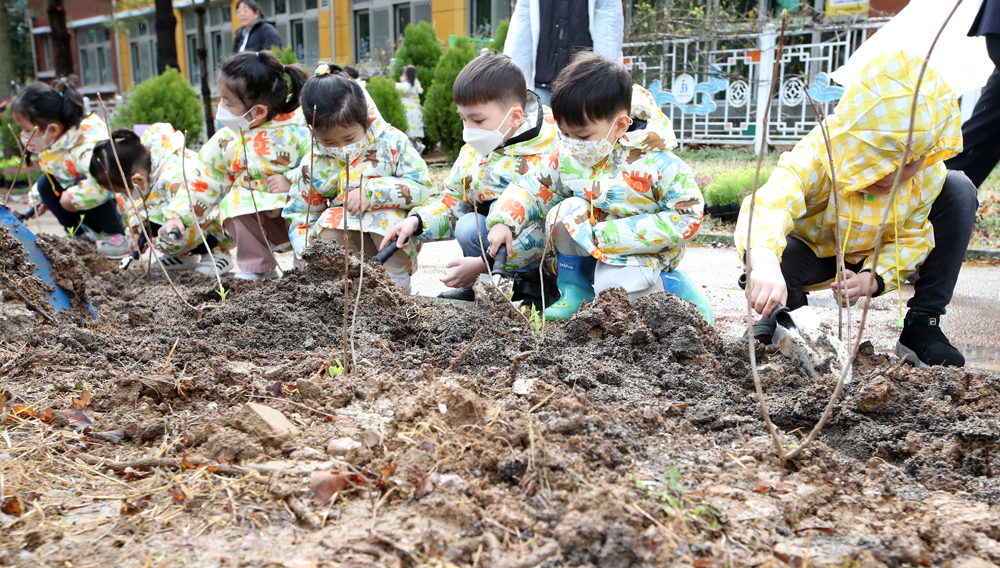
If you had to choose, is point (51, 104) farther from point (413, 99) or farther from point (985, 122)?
point (413, 99)

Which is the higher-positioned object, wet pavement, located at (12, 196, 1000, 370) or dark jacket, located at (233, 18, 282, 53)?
dark jacket, located at (233, 18, 282, 53)

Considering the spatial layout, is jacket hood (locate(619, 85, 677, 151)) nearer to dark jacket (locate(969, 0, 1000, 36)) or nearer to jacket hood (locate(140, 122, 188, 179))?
dark jacket (locate(969, 0, 1000, 36))

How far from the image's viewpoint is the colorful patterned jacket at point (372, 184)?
3520mm

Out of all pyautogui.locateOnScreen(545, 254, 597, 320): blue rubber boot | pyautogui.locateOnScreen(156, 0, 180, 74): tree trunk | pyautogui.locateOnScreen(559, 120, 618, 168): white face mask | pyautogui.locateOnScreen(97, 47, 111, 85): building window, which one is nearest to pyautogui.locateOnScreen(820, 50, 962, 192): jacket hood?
pyautogui.locateOnScreen(559, 120, 618, 168): white face mask

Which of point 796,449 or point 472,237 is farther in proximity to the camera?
point 472,237

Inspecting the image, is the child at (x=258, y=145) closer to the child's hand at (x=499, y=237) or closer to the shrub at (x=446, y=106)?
the child's hand at (x=499, y=237)

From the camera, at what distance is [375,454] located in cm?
144

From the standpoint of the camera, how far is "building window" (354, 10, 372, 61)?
20.9m

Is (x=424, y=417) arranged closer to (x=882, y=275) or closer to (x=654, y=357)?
(x=654, y=357)

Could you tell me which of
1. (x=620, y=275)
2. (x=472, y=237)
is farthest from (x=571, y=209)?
(x=472, y=237)

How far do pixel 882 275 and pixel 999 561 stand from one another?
1532 mm

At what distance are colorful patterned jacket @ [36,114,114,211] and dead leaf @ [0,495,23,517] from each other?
4383mm

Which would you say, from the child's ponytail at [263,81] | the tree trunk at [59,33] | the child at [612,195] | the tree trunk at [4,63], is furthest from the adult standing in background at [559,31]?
A: the tree trunk at [4,63]

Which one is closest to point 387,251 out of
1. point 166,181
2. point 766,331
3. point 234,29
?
point 766,331
